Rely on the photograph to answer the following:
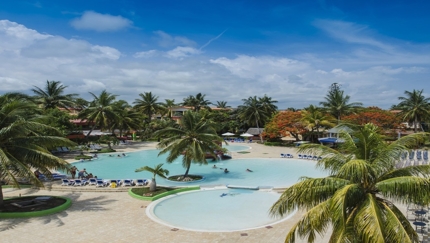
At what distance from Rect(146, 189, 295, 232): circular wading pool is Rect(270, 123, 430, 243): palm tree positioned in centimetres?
589

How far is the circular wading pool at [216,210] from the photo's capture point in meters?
14.4

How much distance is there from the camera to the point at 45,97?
47031 mm

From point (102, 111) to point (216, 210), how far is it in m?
34.7

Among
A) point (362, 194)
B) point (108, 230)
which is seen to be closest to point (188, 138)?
point (108, 230)

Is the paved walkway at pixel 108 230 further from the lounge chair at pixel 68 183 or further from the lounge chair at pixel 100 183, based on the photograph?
the lounge chair at pixel 68 183

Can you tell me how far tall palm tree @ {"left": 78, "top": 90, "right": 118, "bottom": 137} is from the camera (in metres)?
46.4

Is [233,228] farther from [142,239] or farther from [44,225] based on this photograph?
[44,225]

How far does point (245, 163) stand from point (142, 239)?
73.5ft

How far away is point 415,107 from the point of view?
45844mm

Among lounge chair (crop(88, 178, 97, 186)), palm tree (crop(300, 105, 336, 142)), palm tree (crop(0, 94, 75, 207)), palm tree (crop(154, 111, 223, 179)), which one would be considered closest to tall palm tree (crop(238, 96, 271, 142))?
palm tree (crop(300, 105, 336, 142))

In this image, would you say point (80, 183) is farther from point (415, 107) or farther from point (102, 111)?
point (415, 107)

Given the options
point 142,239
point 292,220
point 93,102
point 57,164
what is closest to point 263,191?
point 292,220

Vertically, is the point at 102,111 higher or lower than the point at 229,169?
higher

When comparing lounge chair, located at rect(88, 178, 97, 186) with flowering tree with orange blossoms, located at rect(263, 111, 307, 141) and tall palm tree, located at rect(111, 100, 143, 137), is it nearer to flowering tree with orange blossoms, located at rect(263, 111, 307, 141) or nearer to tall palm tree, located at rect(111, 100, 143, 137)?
tall palm tree, located at rect(111, 100, 143, 137)
